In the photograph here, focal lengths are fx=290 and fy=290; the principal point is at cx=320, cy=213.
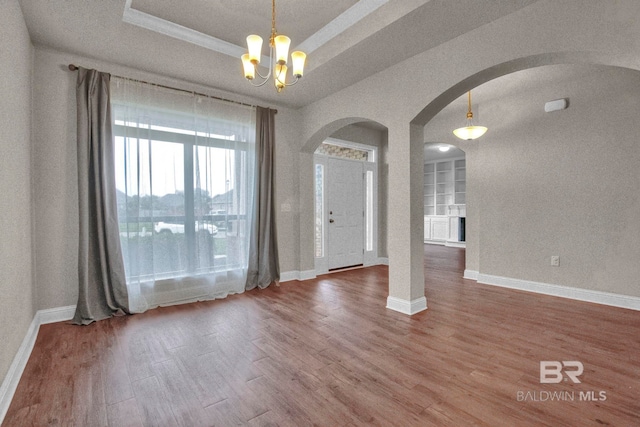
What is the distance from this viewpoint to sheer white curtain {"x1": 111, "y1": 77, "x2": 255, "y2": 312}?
10.9 ft

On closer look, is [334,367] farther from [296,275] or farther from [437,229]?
[437,229]

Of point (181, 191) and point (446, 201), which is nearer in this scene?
point (181, 191)

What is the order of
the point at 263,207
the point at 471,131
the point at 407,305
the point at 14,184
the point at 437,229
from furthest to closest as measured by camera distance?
the point at 437,229, the point at 263,207, the point at 471,131, the point at 407,305, the point at 14,184

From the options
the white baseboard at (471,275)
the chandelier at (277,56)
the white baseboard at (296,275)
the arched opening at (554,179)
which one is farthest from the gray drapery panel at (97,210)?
the white baseboard at (471,275)

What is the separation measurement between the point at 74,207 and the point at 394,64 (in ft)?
12.6

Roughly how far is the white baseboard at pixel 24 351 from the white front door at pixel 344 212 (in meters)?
3.72

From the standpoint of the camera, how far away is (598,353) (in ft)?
7.70

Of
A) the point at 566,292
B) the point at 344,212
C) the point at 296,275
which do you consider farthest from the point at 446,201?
the point at 296,275

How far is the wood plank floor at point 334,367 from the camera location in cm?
167

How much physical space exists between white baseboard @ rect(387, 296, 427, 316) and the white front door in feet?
6.88

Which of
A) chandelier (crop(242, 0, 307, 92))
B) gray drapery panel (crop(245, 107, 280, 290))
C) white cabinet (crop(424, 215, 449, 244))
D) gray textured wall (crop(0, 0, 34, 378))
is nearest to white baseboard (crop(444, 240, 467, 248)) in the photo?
white cabinet (crop(424, 215, 449, 244))

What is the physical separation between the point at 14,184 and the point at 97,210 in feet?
3.21

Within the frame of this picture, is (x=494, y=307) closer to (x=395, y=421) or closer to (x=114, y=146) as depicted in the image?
(x=395, y=421)

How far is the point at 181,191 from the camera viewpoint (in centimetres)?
369
